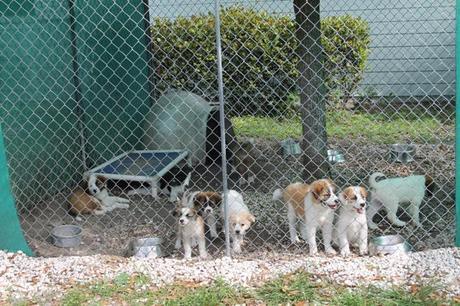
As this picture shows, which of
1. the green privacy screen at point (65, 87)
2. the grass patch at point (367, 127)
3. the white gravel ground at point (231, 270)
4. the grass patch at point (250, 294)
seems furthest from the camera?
the grass patch at point (367, 127)

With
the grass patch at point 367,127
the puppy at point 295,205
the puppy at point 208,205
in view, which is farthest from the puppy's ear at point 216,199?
the grass patch at point 367,127

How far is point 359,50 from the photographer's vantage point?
10641 millimetres

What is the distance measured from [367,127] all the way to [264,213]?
3650mm

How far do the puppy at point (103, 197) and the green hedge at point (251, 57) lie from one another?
3.20 m

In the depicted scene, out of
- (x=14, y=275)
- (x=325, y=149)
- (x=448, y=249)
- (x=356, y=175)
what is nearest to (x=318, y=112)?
(x=325, y=149)

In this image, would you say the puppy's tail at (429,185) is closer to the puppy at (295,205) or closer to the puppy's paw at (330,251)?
the puppy at (295,205)

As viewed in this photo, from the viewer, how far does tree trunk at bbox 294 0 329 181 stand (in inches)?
251

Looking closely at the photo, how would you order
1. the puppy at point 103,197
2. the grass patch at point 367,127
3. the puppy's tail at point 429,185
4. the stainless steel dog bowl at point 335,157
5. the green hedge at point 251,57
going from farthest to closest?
the green hedge at point 251,57 < the grass patch at point 367,127 < the stainless steel dog bowl at point 335,157 < the puppy at point 103,197 < the puppy's tail at point 429,185

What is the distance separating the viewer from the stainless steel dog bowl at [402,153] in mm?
8039

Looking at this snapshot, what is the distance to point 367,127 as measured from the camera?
31.8 ft

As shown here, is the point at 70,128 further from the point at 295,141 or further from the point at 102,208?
the point at 295,141

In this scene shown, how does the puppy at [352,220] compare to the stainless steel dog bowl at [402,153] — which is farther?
the stainless steel dog bowl at [402,153]

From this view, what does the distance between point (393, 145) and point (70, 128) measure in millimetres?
3654

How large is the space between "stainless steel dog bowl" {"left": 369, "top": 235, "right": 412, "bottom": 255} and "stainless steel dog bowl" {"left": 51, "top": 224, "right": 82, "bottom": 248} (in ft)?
7.76
